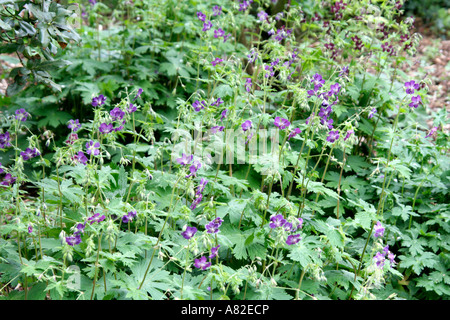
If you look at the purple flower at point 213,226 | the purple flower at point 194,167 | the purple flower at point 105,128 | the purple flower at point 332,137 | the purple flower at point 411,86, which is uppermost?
the purple flower at point 411,86

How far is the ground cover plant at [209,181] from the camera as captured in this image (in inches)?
102

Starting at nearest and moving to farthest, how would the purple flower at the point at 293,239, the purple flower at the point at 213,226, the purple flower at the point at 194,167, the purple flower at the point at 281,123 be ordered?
the purple flower at the point at 213,226 < the purple flower at the point at 194,167 < the purple flower at the point at 293,239 < the purple flower at the point at 281,123

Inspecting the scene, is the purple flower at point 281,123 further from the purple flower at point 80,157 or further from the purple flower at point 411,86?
the purple flower at point 80,157

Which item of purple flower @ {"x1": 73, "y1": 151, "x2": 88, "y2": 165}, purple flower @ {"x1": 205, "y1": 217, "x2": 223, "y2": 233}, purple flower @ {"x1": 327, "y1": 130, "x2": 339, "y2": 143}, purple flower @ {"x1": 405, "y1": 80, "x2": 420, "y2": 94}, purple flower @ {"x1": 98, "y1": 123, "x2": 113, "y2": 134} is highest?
purple flower @ {"x1": 405, "y1": 80, "x2": 420, "y2": 94}


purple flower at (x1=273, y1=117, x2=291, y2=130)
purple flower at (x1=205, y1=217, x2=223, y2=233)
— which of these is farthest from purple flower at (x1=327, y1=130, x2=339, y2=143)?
purple flower at (x1=205, y1=217, x2=223, y2=233)

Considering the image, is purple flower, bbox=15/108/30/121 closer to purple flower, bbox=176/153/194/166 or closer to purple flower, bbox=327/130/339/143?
purple flower, bbox=176/153/194/166

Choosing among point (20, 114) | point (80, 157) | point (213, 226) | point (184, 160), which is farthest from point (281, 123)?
point (20, 114)

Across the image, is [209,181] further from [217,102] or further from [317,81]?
[317,81]

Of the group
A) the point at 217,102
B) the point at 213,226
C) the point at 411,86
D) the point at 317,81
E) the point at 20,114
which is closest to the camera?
the point at 213,226

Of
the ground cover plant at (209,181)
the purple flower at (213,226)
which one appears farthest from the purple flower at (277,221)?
the purple flower at (213,226)

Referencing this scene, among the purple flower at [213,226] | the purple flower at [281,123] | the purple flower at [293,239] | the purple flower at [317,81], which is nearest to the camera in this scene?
the purple flower at [213,226]

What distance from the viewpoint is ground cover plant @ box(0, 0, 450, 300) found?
102 inches

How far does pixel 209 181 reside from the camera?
3.10 m
